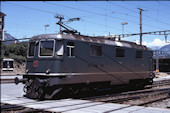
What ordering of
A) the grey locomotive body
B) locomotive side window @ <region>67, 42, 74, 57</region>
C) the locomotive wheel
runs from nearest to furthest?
the locomotive wheel → the grey locomotive body → locomotive side window @ <region>67, 42, 74, 57</region>

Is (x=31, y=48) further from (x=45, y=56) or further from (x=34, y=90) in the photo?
(x=34, y=90)

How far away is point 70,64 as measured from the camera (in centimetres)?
1203

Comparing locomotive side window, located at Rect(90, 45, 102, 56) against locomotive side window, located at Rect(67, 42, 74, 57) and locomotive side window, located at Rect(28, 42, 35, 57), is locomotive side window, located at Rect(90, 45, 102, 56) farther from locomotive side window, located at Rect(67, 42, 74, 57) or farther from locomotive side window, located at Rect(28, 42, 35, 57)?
locomotive side window, located at Rect(28, 42, 35, 57)

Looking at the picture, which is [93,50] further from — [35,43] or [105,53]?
[35,43]

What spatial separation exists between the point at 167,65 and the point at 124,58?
5964 centimetres

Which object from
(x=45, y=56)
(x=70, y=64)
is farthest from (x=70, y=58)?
(x=45, y=56)

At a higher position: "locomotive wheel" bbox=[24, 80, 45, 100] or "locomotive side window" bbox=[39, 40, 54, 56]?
"locomotive side window" bbox=[39, 40, 54, 56]

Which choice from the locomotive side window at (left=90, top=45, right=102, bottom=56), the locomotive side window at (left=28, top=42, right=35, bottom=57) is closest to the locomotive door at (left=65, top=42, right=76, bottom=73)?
the locomotive side window at (left=90, top=45, right=102, bottom=56)

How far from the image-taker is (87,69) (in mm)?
12938

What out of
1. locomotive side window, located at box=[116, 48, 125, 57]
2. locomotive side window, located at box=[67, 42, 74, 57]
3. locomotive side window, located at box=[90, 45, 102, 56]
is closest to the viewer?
locomotive side window, located at box=[67, 42, 74, 57]

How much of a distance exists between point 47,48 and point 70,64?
1496 millimetres

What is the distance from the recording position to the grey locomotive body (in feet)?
37.8

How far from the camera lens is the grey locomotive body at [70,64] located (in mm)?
11523

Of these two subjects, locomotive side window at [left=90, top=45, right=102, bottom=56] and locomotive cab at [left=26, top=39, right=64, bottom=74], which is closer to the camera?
locomotive cab at [left=26, top=39, right=64, bottom=74]
